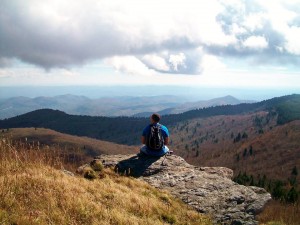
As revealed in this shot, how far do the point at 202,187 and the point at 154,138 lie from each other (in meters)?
4.52

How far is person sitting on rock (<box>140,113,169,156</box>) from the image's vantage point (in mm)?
17188

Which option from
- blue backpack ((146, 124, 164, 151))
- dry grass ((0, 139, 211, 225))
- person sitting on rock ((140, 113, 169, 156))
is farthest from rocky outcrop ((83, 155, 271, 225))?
dry grass ((0, 139, 211, 225))

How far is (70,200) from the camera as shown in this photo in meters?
Answer: 8.28

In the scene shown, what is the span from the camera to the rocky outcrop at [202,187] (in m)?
11.5

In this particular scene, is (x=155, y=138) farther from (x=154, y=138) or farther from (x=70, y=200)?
(x=70, y=200)

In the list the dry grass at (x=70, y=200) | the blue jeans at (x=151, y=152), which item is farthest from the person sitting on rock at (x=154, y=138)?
the dry grass at (x=70, y=200)

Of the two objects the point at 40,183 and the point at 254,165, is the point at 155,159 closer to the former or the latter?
the point at 40,183

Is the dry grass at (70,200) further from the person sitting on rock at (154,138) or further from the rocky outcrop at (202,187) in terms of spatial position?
the person sitting on rock at (154,138)

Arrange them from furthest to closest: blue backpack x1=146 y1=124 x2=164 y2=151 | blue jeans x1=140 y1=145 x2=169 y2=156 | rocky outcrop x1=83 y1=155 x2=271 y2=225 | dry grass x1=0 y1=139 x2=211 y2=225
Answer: blue jeans x1=140 y1=145 x2=169 y2=156, blue backpack x1=146 y1=124 x2=164 y2=151, rocky outcrop x1=83 y1=155 x2=271 y2=225, dry grass x1=0 y1=139 x2=211 y2=225

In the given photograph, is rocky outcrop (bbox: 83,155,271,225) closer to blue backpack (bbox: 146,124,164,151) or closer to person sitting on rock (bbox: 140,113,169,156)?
person sitting on rock (bbox: 140,113,169,156)

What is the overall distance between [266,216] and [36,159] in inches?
389

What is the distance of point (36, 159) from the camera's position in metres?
11.3

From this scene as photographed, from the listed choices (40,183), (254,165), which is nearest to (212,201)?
(40,183)

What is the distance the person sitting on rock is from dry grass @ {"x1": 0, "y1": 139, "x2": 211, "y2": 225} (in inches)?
206
